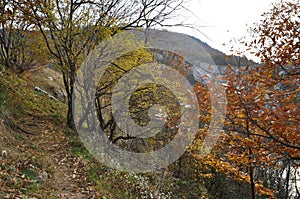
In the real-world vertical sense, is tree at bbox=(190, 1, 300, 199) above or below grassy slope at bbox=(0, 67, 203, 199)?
above

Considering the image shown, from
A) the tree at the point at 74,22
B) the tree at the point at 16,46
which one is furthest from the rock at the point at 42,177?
the tree at the point at 16,46

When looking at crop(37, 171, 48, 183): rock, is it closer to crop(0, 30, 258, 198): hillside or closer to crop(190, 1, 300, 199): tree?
crop(0, 30, 258, 198): hillside

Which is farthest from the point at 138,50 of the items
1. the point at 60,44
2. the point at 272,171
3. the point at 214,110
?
the point at 272,171

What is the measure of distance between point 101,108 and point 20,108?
2324 mm

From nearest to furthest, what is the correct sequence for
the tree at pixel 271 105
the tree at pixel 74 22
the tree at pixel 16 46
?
the tree at pixel 271 105
the tree at pixel 74 22
the tree at pixel 16 46

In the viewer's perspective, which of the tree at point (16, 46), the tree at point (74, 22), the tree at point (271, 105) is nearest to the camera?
the tree at point (271, 105)

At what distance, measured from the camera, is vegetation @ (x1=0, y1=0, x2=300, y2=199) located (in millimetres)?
4164

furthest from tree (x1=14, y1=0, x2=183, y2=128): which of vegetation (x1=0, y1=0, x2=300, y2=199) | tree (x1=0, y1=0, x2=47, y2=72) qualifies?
tree (x1=0, y1=0, x2=47, y2=72)

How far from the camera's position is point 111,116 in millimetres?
8523

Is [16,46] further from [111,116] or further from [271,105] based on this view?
[271,105]

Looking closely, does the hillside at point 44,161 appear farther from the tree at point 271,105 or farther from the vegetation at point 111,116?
the tree at point 271,105

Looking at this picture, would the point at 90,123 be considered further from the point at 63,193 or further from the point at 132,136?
the point at 63,193

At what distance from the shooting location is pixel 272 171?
43.9 ft

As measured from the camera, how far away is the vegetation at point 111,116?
4.16 metres
